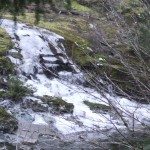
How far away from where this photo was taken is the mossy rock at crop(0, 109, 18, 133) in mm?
11970

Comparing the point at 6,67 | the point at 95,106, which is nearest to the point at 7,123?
the point at 95,106

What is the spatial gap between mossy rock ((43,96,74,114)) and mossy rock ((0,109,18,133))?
2.28m

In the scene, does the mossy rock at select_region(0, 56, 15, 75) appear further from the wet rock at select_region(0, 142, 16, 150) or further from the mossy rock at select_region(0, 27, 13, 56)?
the wet rock at select_region(0, 142, 16, 150)

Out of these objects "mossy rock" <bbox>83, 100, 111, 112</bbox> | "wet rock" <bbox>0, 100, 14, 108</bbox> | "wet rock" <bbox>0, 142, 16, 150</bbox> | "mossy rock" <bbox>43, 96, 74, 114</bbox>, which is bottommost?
"mossy rock" <bbox>83, 100, 111, 112</bbox>

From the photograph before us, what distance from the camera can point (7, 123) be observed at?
39.9ft

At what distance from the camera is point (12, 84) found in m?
14.9

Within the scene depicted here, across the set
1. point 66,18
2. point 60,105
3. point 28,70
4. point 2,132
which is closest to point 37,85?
point 28,70

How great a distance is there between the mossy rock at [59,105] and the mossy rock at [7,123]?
2278 mm

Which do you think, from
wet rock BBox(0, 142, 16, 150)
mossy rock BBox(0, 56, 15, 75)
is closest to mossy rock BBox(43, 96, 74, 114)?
mossy rock BBox(0, 56, 15, 75)

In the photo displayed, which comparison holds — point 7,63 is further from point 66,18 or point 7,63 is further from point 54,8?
point 54,8

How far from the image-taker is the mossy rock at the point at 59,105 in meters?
14.6

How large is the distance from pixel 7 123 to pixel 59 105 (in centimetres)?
300

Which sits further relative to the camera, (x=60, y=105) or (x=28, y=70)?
(x=28, y=70)

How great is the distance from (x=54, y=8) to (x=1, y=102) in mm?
10852
